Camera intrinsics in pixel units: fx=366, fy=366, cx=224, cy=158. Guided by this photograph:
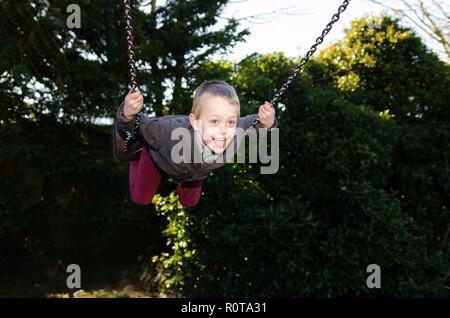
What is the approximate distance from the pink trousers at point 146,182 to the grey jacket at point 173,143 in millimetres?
162

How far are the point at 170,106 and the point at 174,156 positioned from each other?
3.14 m

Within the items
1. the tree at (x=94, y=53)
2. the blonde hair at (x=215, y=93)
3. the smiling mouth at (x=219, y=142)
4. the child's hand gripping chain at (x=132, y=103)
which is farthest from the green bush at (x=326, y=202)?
the child's hand gripping chain at (x=132, y=103)

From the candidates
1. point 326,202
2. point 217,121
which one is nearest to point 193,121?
point 217,121

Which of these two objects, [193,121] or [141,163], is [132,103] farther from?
[141,163]

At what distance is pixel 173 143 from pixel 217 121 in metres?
0.31

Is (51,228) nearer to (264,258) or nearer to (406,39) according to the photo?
(264,258)

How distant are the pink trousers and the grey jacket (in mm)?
162

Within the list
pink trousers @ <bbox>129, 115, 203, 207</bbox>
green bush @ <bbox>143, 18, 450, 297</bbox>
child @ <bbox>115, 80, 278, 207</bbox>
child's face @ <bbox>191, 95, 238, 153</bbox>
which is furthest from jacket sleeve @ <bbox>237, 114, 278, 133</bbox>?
green bush @ <bbox>143, 18, 450, 297</bbox>

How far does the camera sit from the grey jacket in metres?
2.16

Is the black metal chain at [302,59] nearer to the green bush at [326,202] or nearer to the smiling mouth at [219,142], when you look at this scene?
the smiling mouth at [219,142]

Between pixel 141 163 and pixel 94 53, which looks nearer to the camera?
pixel 141 163

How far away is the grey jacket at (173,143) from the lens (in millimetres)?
2156

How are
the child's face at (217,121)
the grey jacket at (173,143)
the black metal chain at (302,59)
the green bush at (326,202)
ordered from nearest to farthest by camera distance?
the black metal chain at (302,59), the child's face at (217,121), the grey jacket at (173,143), the green bush at (326,202)

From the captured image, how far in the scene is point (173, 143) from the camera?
218cm
